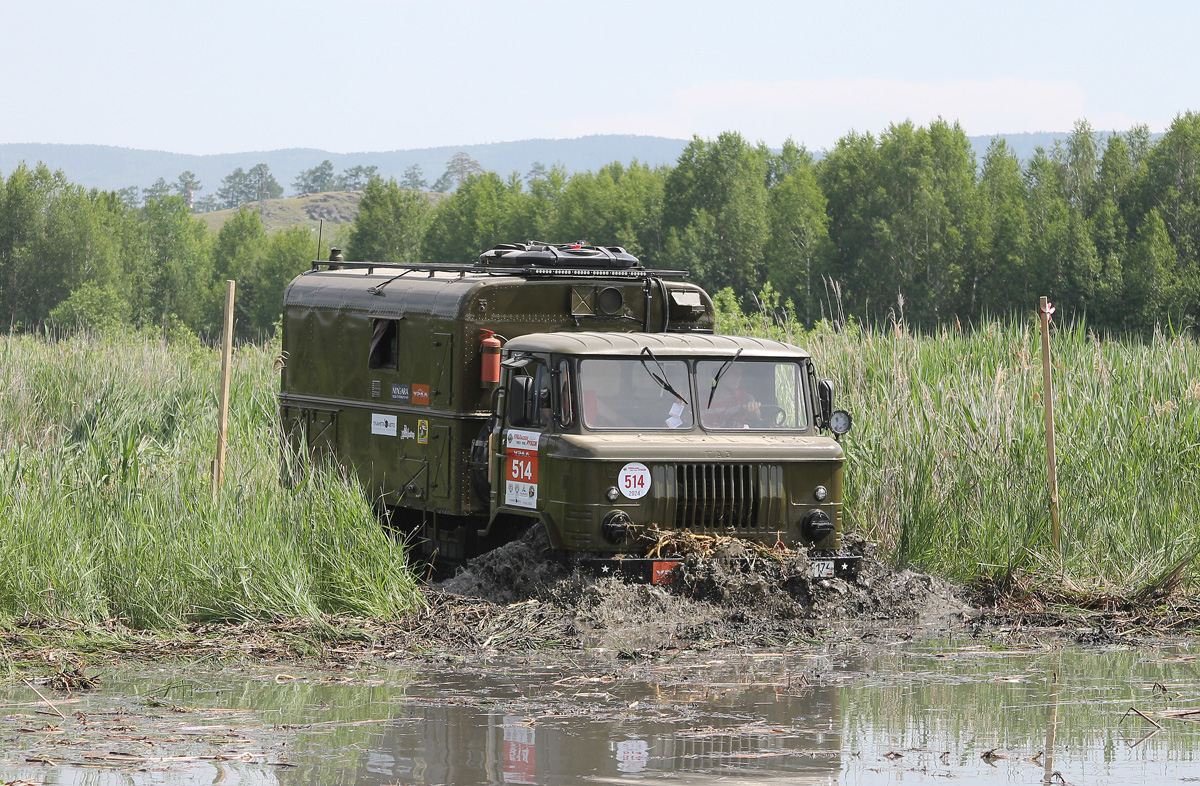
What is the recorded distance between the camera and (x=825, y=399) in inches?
475

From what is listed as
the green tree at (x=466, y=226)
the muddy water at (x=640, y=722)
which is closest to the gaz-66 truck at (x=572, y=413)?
the muddy water at (x=640, y=722)

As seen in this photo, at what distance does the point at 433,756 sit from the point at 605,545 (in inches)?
152

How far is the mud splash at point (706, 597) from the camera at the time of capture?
1054 centimetres

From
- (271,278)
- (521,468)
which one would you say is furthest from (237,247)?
(521,468)

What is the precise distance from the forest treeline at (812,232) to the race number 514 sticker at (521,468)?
5982cm

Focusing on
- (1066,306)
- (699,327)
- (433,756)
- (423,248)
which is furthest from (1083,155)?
(433,756)

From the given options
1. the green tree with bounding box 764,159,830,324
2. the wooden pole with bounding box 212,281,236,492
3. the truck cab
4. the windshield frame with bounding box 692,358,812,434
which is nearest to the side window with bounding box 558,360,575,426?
the truck cab

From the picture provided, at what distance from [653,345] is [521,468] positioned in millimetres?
1427

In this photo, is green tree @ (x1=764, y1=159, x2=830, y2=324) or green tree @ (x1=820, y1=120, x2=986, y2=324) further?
green tree @ (x1=764, y1=159, x2=830, y2=324)

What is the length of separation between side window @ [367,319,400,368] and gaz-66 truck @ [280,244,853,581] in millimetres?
20

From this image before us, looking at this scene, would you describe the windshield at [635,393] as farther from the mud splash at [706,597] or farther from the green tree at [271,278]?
the green tree at [271,278]

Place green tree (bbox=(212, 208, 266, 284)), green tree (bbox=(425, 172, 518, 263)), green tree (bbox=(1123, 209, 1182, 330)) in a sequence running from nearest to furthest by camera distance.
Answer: green tree (bbox=(1123, 209, 1182, 330)), green tree (bbox=(425, 172, 518, 263)), green tree (bbox=(212, 208, 266, 284))

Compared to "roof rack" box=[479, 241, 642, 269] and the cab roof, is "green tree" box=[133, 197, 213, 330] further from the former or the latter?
the cab roof

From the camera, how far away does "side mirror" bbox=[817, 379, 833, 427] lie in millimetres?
11969
